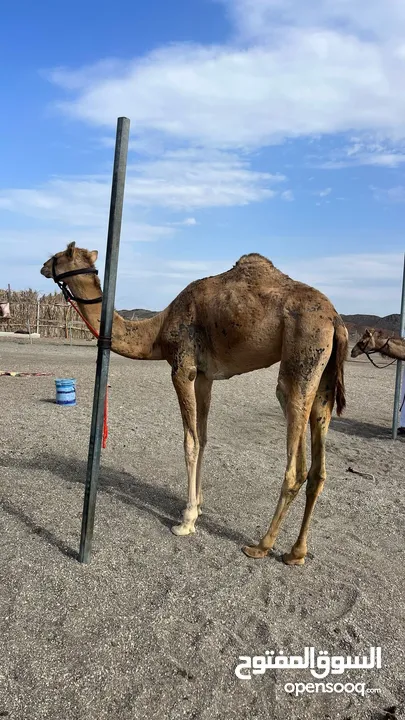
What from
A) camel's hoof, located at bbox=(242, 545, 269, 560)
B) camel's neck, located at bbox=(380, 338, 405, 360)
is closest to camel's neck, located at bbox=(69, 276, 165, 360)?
camel's hoof, located at bbox=(242, 545, 269, 560)

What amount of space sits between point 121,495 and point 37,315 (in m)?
30.5

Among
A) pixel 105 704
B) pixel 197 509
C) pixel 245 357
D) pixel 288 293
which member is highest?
pixel 288 293

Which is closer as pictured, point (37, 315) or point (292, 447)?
point (292, 447)

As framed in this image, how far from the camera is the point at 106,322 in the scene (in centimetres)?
454

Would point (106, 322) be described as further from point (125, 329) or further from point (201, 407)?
point (201, 407)

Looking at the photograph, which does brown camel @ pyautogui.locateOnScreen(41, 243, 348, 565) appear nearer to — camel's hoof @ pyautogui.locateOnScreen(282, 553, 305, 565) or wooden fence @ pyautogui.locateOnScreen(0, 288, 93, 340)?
camel's hoof @ pyautogui.locateOnScreen(282, 553, 305, 565)

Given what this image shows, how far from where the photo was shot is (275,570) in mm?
4738

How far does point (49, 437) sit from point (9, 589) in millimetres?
4898

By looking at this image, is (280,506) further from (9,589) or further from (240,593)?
(9,589)

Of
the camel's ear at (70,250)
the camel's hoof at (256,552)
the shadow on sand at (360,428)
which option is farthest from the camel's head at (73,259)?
the shadow on sand at (360,428)

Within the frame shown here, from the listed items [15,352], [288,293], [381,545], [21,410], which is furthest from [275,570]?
[15,352]

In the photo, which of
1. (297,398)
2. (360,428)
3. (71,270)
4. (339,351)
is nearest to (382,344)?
(360,428)

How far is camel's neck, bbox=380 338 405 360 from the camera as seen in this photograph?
1130 centimetres

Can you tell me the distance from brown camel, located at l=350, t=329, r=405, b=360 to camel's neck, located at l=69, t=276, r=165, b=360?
23.5 ft
